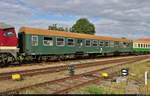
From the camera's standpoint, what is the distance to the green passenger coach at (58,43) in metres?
14.9

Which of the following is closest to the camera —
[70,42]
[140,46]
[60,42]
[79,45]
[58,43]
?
[58,43]

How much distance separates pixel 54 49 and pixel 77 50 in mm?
3865

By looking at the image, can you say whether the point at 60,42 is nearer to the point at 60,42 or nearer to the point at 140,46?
the point at 60,42

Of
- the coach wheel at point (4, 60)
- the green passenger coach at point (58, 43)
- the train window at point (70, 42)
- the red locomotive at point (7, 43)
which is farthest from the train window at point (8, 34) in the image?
the train window at point (70, 42)

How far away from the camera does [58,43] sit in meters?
17.5

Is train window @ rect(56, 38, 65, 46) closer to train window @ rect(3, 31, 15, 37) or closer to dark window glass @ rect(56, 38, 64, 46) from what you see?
dark window glass @ rect(56, 38, 64, 46)

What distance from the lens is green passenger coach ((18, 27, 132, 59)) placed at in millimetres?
14898

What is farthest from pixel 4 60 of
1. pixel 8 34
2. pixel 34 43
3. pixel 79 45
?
pixel 79 45

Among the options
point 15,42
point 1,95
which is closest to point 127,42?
point 15,42

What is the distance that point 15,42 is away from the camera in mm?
13375

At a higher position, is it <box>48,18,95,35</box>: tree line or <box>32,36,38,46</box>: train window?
<box>48,18,95,35</box>: tree line

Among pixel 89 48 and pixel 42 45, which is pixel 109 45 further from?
pixel 42 45

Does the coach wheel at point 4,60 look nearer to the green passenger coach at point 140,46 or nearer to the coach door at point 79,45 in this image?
the coach door at point 79,45

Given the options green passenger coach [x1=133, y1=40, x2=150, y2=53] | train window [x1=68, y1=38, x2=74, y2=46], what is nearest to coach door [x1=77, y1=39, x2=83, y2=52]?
train window [x1=68, y1=38, x2=74, y2=46]
